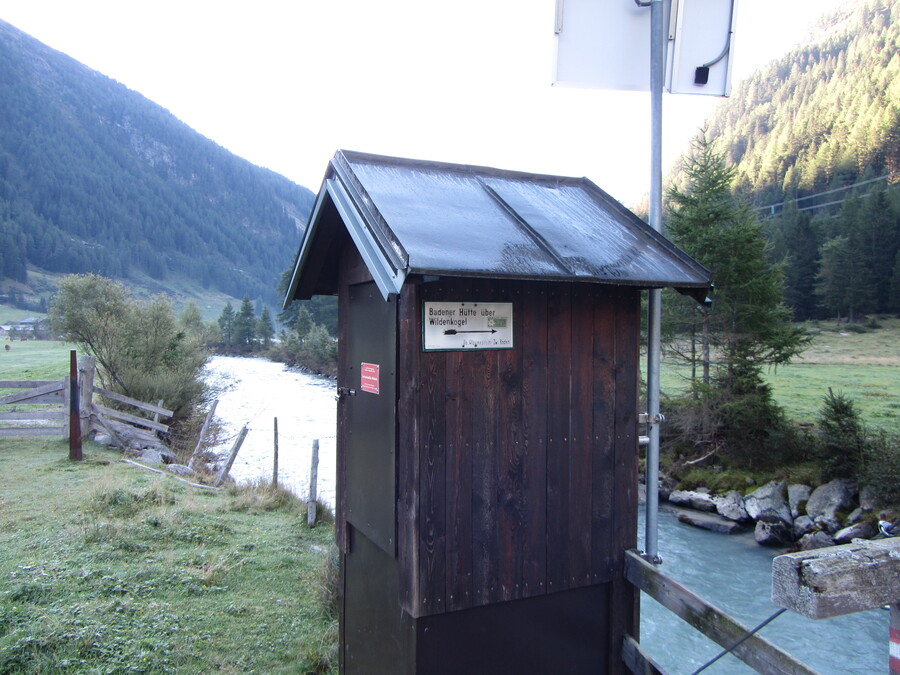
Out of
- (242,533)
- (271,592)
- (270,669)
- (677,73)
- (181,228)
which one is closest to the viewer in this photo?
(677,73)

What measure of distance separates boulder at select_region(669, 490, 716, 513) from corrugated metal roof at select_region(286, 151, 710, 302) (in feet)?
47.1

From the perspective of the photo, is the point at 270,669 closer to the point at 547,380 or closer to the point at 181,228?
the point at 547,380

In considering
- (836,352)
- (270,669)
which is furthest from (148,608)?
(836,352)

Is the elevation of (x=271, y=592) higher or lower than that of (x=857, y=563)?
lower

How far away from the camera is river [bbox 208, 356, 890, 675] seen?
9242 millimetres

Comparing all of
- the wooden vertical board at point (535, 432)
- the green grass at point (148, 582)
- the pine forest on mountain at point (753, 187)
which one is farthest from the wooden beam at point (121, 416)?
the pine forest on mountain at point (753, 187)

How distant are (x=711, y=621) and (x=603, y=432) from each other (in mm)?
1085

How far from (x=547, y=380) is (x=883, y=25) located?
13640 centimetres

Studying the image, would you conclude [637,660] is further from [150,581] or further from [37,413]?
[37,413]

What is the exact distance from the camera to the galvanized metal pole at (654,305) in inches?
146

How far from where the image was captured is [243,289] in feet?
533

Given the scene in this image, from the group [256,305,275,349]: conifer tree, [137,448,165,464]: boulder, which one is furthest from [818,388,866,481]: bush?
[256,305,275,349]: conifer tree

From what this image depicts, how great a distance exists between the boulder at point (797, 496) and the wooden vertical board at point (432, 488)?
49.3 feet

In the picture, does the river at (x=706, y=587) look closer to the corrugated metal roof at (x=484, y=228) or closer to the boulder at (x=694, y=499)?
the boulder at (x=694, y=499)
